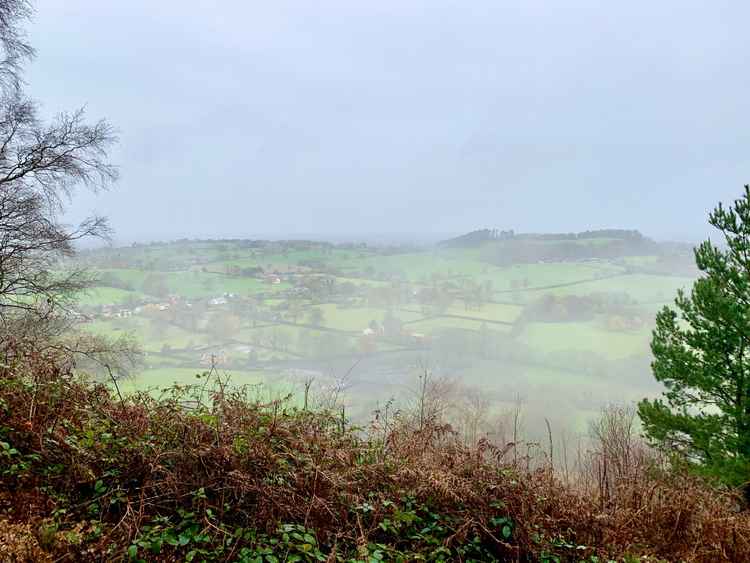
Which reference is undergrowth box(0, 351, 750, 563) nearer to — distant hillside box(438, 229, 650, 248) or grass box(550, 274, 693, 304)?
grass box(550, 274, 693, 304)

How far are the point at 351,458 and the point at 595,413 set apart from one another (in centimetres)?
3912

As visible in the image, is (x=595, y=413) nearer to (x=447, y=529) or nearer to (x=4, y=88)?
(x=447, y=529)

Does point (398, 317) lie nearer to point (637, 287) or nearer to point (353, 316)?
point (353, 316)

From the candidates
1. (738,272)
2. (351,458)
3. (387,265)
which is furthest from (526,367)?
(351,458)

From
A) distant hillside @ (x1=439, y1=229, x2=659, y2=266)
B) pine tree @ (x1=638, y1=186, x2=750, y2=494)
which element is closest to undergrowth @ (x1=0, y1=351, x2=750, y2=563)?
pine tree @ (x1=638, y1=186, x2=750, y2=494)

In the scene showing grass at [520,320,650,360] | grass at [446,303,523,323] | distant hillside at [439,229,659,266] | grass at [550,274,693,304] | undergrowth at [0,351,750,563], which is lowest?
grass at [520,320,650,360]

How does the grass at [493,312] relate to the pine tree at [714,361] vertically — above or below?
below

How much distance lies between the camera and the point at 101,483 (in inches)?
134

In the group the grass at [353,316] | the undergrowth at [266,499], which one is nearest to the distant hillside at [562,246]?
the grass at [353,316]

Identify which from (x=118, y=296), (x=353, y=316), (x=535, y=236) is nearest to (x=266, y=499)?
(x=118, y=296)

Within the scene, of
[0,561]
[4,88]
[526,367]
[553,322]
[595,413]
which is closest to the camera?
[0,561]

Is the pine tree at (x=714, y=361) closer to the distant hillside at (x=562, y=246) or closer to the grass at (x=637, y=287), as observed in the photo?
the grass at (x=637, y=287)

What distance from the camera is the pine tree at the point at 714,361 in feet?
33.8

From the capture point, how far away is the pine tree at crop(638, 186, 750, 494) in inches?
405
